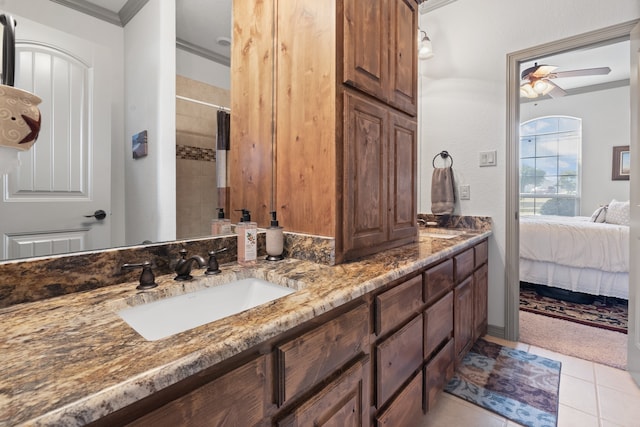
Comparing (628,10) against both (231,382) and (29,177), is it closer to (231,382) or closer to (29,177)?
(231,382)

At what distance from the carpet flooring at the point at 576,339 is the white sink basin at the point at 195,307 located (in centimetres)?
230

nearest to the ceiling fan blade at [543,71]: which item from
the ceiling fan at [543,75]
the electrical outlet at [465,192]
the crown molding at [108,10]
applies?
the ceiling fan at [543,75]

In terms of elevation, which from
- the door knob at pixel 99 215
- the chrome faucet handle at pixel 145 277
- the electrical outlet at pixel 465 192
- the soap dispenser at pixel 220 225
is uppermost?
the electrical outlet at pixel 465 192

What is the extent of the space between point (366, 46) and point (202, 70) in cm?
70

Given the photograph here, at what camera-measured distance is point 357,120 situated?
4.21ft

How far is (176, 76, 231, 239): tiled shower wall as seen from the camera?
3.85 feet

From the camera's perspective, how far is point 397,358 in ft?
3.75

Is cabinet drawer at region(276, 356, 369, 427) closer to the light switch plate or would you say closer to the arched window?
the light switch plate

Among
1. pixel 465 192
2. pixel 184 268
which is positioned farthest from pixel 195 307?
pixel 465 192

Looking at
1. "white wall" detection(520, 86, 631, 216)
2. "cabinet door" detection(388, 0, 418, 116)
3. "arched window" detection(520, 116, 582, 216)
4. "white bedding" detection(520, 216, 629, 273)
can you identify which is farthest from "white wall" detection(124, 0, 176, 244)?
"arched window" detection(520, 116, 582, 216)

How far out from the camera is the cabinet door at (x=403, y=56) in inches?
59.5

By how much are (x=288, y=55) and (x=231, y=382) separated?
4.11 ft

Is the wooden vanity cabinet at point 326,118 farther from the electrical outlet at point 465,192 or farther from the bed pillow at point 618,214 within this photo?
the bed pillow at point 618,214

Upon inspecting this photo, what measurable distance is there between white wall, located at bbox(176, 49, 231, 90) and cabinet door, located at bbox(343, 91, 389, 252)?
1.76 ft
